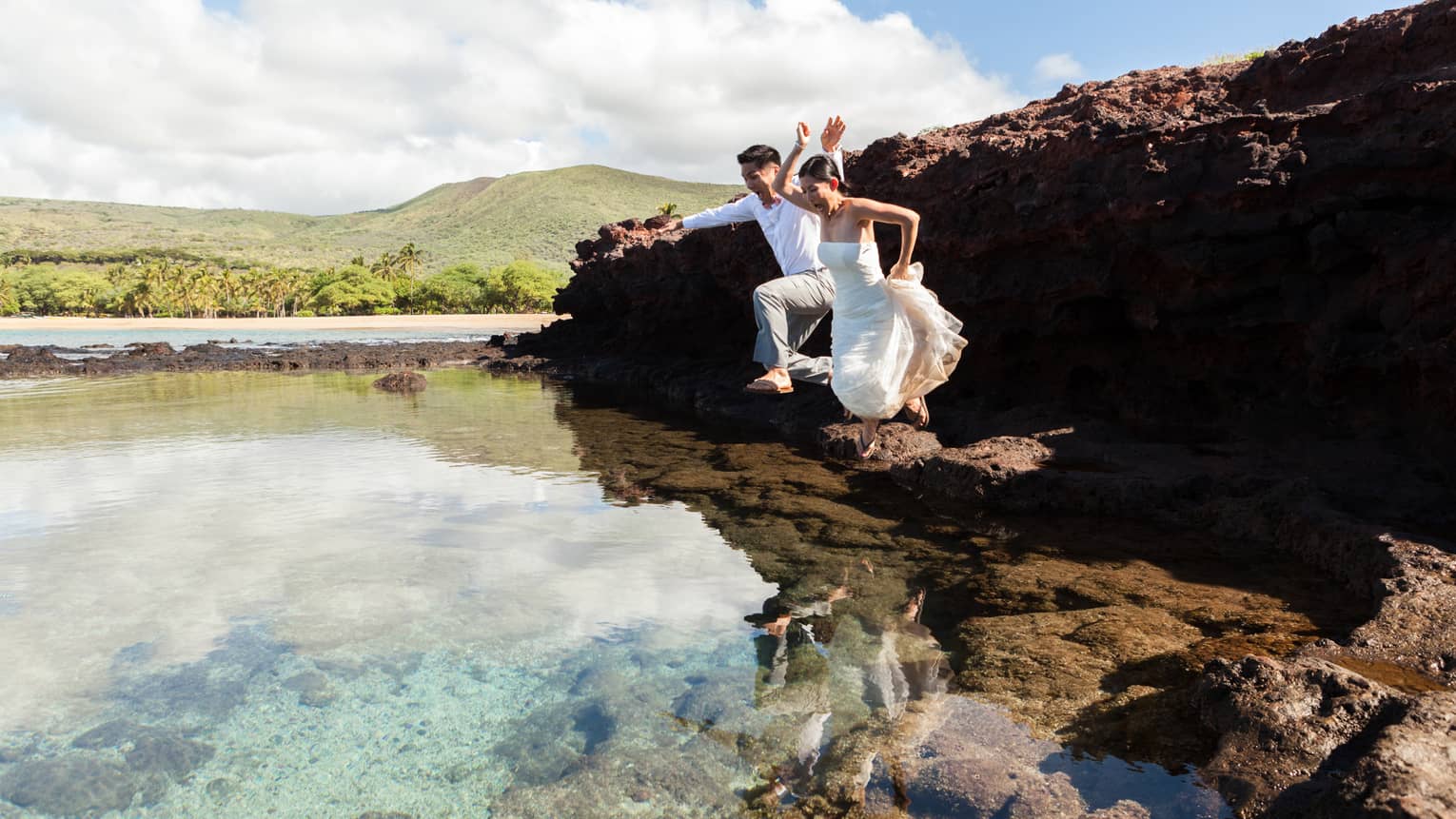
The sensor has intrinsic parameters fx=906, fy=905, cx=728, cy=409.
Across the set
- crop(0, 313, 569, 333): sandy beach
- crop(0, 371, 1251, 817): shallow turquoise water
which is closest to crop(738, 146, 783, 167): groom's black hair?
crop(0, 371, 1251, 817): shallow turquoise water

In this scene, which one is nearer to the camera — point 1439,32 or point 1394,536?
point 1394,536

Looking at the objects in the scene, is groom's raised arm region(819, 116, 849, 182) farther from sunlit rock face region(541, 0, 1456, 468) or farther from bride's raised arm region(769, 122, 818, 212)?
sunlit rock face region(541, 0, 1456, 468)

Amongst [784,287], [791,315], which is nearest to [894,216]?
[784,287]

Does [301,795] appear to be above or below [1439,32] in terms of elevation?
below

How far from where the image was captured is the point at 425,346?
39094mm

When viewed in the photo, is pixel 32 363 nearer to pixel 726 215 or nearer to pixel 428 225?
pixel 726 215

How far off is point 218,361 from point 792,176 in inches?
1237

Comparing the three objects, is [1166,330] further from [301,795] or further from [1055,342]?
[301,795]

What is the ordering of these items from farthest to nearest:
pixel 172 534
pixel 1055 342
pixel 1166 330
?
pixel 1055 342, pixel 1166 330, pixel 172 534

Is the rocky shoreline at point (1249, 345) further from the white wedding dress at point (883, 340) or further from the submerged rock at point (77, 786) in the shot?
the submerged rock at point (77, 786)

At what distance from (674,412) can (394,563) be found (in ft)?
34.6

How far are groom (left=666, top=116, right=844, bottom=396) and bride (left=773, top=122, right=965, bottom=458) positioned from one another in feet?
0.76

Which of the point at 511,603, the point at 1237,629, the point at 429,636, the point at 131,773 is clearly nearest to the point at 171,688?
the point at 131,773

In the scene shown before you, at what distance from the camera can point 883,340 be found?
7.12 meters
